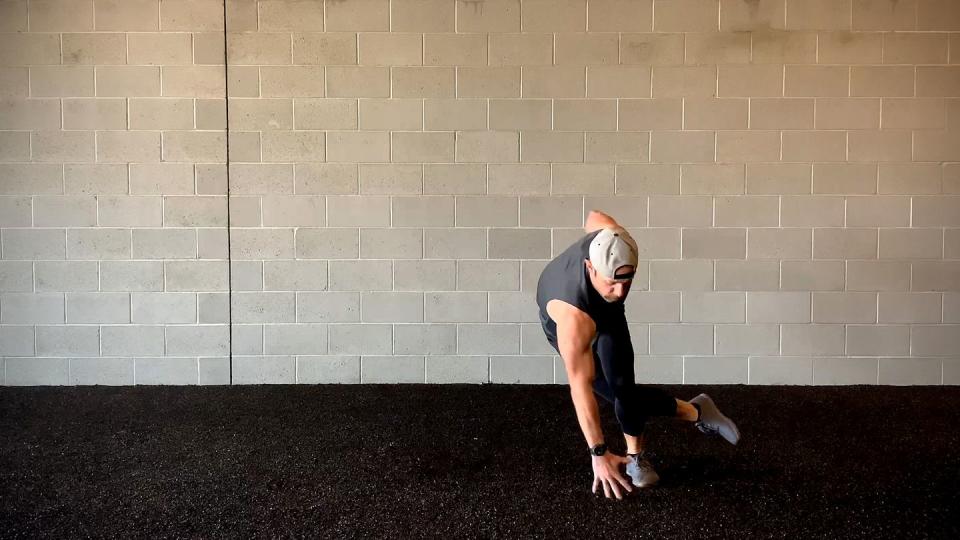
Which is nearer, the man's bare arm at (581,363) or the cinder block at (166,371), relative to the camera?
the man's bare arm at (581,363)

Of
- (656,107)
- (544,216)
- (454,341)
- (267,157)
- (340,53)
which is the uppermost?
(340,53)

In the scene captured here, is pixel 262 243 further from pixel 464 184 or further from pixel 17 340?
pixel 17 340

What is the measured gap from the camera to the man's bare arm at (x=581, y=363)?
2.61m

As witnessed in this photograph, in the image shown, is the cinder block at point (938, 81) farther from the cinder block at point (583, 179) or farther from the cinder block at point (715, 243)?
the cinder block at point (583, 179)

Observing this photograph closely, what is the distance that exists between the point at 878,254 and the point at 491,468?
9.13 feet

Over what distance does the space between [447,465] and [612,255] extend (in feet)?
3.96

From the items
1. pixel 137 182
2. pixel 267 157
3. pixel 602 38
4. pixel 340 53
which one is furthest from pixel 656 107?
pixel 137 182

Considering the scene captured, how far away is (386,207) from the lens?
4.50m

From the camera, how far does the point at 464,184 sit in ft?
14.7

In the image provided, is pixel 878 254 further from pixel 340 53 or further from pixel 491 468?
pixel 340 53

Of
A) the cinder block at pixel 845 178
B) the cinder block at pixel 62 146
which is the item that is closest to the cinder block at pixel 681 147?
the cinder block at pixel 845 178

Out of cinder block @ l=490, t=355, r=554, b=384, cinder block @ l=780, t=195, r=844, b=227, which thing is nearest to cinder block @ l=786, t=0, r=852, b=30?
cinder block @ l=780, t=195, r=844, b=227

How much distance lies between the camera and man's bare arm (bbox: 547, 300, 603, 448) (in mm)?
2613

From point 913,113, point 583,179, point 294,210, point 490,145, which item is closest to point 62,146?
point 294,210
